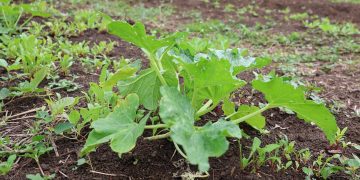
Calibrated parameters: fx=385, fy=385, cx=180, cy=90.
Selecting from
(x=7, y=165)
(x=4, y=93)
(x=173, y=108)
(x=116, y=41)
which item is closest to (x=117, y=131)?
(x=173, y=108)

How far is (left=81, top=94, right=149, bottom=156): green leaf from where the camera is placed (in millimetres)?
1562

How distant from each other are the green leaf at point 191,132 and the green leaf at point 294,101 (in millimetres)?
279

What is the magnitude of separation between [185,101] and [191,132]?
0.18 meters

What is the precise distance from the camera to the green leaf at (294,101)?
1.67m

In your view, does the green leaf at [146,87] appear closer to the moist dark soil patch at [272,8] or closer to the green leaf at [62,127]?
→ the green leaf at [62,127]

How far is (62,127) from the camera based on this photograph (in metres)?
1.91

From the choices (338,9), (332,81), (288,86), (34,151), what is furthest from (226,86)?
(338,9)

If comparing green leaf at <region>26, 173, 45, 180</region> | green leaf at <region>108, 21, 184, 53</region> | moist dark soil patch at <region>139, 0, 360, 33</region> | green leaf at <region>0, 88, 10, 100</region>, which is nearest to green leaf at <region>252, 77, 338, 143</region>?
green leaf at <region>108, 21, 184, 53</region>

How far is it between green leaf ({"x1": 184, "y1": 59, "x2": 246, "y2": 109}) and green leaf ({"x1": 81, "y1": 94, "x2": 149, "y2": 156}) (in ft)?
0.93

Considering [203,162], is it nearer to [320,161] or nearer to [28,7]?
[320,161]

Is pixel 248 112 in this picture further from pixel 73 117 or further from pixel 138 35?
pixel 73 117

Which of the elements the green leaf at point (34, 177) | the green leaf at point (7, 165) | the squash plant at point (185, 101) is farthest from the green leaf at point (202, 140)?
the green leaf at point (7, 165)

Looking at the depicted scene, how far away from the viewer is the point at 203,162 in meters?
1.34

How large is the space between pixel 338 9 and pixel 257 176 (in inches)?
274
